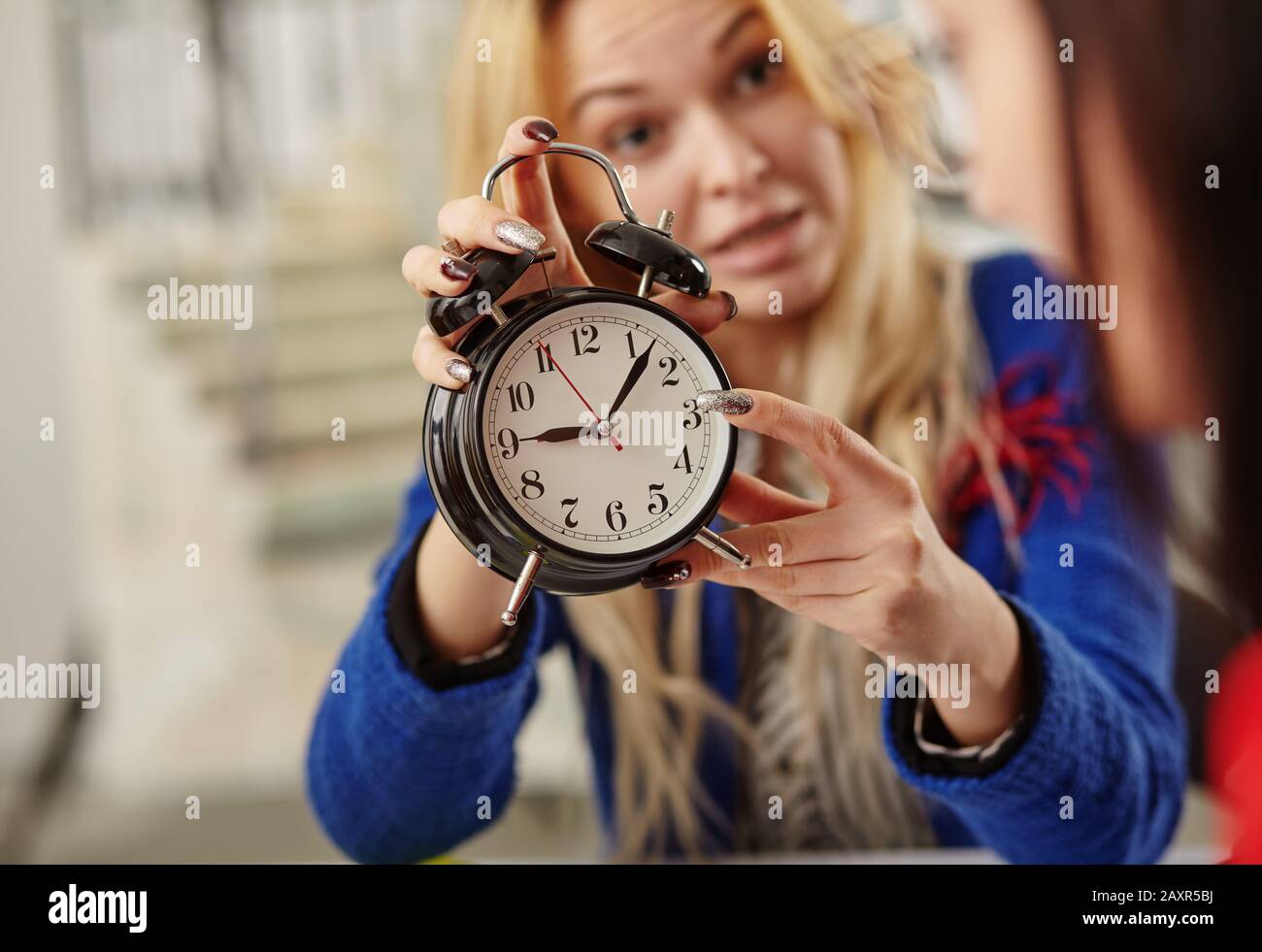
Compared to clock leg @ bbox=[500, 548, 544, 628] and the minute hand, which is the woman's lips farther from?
clock leg @ bbox=[500, 548, 544, 628]

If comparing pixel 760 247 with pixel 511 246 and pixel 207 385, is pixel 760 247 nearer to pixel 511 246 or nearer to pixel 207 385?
pixel 511 246

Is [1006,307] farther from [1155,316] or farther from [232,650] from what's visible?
[232,650]

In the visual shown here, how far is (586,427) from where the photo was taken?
808 millimetres

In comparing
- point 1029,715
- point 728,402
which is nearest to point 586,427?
point 728,402

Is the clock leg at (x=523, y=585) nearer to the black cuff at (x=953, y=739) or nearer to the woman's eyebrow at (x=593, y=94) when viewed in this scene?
the black cuff at (x=953, y=739)

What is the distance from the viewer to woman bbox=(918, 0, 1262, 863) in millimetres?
1239

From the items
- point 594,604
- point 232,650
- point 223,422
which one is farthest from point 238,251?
point 594,604

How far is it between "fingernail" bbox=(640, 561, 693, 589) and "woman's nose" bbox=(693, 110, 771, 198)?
48cm

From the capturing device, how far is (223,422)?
157 centimetres

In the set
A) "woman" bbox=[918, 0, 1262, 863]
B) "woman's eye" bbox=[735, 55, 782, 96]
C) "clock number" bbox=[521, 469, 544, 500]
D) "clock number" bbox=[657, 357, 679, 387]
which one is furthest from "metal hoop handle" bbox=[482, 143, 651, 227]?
"woman" bbox=[918, 0, 1262, 863]

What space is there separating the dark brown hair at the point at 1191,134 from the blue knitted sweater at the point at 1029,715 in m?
0.16

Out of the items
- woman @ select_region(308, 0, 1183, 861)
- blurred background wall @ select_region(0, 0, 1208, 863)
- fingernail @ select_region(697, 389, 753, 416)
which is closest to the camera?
fingernail @ select_region(697, 389, 753, 416)

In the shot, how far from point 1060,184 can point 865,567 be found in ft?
2.18

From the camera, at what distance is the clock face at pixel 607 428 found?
794 mm
